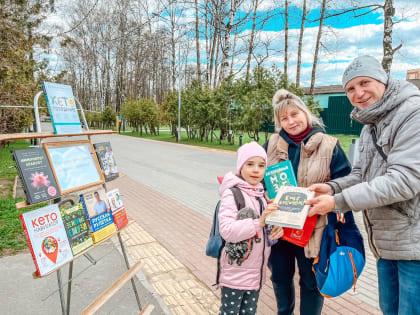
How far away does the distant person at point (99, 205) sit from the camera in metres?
2.59

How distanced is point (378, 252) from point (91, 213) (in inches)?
81.6

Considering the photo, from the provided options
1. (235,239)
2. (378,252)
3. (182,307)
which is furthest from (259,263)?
(182,307)

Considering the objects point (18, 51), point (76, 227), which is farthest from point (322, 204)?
point (18, 51)

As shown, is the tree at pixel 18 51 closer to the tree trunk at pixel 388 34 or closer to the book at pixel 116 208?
the book at pixel 116 208

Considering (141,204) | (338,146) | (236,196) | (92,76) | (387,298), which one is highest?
(92,76)

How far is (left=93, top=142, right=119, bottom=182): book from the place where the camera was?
9.23ft

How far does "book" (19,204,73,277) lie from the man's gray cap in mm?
2136

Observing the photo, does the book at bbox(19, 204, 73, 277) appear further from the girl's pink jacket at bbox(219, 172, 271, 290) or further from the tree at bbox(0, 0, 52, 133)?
the tree at bbox(0, 0, 52, 133)

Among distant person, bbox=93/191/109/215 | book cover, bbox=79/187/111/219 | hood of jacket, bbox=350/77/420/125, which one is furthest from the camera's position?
distant person, bbox=93/191/109/215

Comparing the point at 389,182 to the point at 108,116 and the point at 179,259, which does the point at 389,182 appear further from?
the point at 108,116

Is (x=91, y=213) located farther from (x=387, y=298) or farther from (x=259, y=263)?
(x=387, y=298)

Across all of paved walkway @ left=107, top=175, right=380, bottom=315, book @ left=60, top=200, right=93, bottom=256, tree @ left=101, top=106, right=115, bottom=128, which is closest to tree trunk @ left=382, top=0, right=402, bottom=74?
paved walkway @ left=107, top=175, right=380, bottom=315

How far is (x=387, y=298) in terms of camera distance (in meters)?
1.81

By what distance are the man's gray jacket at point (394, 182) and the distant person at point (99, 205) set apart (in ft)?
6.15
